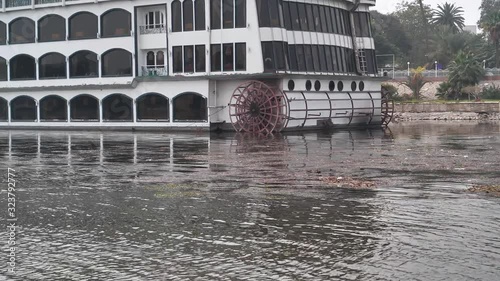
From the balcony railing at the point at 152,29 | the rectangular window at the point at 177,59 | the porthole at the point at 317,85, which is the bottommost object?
the porthole at the point at 317,85

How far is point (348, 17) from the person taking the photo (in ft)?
163

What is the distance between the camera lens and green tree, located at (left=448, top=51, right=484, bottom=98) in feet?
243

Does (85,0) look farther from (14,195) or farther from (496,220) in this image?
(496,220)

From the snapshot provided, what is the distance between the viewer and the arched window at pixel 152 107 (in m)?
46.3

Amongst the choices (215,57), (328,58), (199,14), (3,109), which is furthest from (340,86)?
(3,109)

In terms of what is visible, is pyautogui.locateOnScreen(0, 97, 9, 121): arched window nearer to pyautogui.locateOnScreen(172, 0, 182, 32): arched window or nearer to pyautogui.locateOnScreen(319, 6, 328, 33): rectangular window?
pyautogui.locateOnScreen(172, 0, 182, 32): arched window

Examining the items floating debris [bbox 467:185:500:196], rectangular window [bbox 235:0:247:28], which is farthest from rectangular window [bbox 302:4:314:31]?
floating debris [bbox 467:185:500:196]

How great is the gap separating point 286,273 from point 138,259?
1849 millimetres

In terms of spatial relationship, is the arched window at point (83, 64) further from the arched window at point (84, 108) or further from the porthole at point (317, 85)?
the porthole at point (317, 85)

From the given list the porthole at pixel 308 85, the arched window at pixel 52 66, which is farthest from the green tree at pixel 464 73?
the arched window at pixel 52 66

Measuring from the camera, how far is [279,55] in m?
41.9

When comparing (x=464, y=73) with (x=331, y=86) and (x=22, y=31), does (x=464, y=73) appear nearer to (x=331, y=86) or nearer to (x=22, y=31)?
(x=331, y=86)

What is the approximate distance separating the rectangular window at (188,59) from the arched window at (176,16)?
1260mm

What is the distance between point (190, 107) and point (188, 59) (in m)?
2.69
